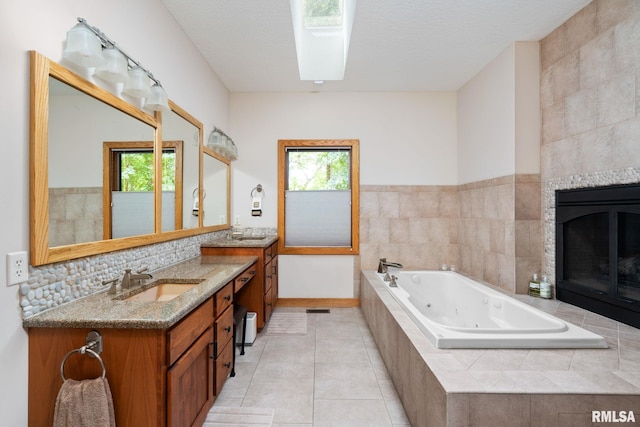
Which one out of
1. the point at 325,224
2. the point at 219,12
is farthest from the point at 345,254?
the point at 219,12

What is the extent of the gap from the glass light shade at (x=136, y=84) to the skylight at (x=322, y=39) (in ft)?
5.30

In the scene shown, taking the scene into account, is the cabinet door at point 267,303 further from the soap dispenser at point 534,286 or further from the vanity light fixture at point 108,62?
the soap dispenser at point 534,286

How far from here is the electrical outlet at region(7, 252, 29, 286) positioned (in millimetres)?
1095

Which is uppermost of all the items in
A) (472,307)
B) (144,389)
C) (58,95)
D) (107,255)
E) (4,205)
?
(58,95)

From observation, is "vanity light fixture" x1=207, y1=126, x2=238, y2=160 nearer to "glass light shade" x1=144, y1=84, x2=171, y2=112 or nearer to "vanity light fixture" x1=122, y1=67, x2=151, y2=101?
"glass light shade" x1=144, y1=84, x2=171, y2=112

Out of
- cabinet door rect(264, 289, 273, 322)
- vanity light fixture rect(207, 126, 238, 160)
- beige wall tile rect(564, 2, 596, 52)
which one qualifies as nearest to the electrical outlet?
cabinet door rect(264, 289, 273, 322)

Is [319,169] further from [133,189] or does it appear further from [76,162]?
[76,162]

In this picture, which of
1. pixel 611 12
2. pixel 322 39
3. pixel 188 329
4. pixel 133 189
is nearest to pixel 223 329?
pixel 188 329

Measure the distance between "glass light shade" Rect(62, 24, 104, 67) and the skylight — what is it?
Answer: 1.91 metres

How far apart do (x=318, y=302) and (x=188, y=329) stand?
2528 mm

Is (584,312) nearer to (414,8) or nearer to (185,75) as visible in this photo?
(414,8)

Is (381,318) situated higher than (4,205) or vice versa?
(4,205)

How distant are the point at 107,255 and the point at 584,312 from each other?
3195 millimetres

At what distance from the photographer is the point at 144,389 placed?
1144 millimetres
